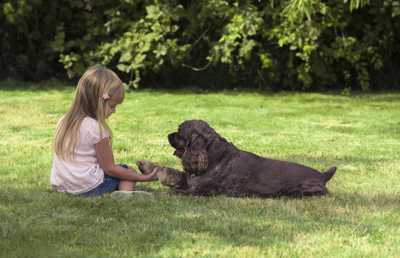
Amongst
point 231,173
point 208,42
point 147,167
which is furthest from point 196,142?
point 208,42

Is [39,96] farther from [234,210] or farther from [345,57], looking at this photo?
[234,210]

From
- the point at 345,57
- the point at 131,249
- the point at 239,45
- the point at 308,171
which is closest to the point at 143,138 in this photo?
the point at 308,171

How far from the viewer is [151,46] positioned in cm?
1397

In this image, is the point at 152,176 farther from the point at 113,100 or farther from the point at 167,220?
the point at 167,220

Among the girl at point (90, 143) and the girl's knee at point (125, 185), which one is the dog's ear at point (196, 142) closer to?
the girl at point (90, 143)

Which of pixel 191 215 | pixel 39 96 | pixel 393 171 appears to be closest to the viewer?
pixel 191 215

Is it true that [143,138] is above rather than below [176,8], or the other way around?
below

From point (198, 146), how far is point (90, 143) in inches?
31.1

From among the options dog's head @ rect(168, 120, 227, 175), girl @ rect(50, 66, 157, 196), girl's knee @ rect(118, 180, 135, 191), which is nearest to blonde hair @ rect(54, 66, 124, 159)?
girl @ rect(50, 66, 157, 196)

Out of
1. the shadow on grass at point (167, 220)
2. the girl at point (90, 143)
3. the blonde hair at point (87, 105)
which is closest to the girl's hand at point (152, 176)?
the girl at point (90, 143)

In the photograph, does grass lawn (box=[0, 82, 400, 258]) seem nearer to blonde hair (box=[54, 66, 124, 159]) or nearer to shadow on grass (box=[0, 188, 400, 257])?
shadow on grass (box=[0, 188, 400, 257])

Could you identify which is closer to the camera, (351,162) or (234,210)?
(234,210)

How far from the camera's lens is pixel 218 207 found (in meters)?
5.35

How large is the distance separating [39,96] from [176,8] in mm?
2988
